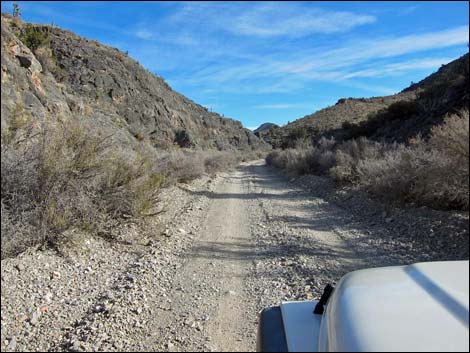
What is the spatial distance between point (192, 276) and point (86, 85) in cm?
2402

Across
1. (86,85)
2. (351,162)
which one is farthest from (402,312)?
(86,85)

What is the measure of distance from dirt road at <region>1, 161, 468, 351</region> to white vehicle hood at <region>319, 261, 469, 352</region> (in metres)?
1.63

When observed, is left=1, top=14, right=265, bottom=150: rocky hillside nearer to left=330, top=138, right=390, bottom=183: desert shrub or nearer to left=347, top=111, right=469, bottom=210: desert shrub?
left=347, top=111, right=469, bottom=210: desert shrub

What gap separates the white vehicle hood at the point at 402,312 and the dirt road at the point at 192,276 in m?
1.63

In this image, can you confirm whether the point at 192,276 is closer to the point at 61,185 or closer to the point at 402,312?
the point at 61,185

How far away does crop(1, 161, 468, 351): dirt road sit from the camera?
3.81 m

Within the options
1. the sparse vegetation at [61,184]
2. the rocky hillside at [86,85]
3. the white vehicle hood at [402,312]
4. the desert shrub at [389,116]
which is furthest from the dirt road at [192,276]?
the desert shrub at [389,116]

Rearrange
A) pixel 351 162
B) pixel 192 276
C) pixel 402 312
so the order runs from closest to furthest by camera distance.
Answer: pixel 402 312
pixel 192 276
pixel 351 162

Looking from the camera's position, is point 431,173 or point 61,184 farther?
point 431,173

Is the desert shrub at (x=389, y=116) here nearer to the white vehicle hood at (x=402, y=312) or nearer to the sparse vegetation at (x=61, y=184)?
the sparse vegetation at (x=61, y=184)

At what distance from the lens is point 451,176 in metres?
7.38

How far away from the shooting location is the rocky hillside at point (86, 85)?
13156 mm

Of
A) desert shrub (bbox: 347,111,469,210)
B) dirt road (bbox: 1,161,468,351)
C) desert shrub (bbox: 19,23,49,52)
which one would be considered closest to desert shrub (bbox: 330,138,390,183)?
desert shrub (bbox: 347,111,469,210)

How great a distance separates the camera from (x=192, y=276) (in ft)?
18.3
